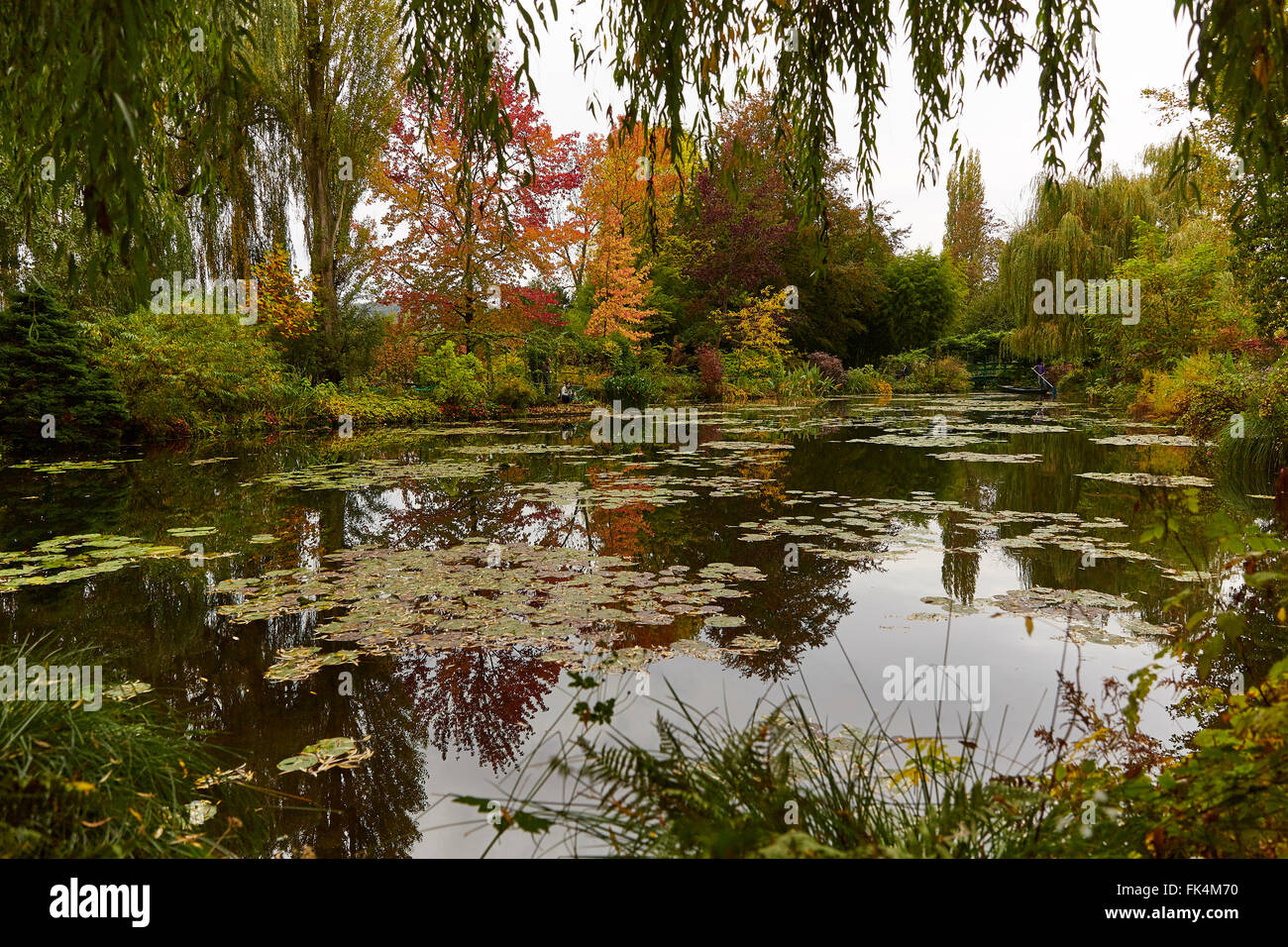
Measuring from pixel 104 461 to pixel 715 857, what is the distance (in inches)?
440

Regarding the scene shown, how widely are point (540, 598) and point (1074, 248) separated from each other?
21.4 meters

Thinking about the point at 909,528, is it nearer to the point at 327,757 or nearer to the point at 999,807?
the point at 999,807

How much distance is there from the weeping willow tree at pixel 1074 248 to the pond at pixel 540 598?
45.1ft

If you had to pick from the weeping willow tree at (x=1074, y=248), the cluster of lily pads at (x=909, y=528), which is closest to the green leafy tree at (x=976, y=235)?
the weeping willow tree at (x=1074, y=248)

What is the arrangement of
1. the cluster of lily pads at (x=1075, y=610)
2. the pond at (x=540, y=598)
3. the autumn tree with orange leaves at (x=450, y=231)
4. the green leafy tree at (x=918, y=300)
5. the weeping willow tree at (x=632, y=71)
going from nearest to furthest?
the weeping willow tree at (x=632, y=71)
the pond at (x=540, y=598)
the cluster of lily pads at (x=1075, y=610)
the autumn tree with orange leaves at (x=450, y=231)
the green leafy tree at (x=918, y=300)

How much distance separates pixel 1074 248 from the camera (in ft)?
66.1

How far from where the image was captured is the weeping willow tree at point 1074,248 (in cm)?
1986

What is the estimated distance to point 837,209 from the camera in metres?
27.3

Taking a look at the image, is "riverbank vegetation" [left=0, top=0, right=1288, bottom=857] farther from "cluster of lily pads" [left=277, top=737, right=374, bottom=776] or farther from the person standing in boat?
the person standing in boat

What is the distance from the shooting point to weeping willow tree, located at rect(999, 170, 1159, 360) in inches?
782

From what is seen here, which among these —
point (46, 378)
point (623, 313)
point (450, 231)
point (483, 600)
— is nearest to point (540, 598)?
point (483, 600)

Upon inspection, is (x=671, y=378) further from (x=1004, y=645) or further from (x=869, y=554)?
(x=1004, y=645)

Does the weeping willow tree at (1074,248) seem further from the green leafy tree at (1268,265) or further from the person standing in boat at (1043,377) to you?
the green leafy tree at (1268,265)
